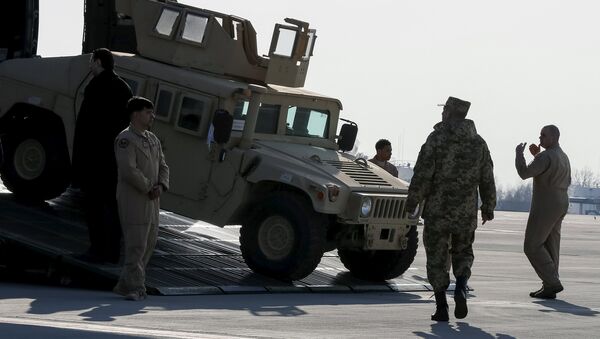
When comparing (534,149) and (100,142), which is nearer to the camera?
(100,142)

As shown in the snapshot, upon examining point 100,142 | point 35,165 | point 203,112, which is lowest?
point 35,165

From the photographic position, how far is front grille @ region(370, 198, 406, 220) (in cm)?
1656

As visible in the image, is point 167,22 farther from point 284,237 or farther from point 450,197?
point 450,197

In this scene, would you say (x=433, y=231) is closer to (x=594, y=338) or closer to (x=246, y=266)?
(x=594, y=338)

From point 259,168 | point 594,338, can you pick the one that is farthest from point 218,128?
point 594,338

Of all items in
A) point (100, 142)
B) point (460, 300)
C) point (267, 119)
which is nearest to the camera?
point (460, 300)

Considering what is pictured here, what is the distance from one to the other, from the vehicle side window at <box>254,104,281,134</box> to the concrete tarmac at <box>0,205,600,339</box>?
2380mm

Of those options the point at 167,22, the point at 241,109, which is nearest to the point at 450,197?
the point at 241,109

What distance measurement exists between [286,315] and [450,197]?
169cm

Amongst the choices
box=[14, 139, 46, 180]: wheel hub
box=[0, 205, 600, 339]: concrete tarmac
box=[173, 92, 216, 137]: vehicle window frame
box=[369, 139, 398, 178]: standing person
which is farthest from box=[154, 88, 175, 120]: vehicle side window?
box=[369, 139, 398, 178]: standing person

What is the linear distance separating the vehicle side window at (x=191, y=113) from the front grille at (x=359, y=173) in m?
1.50

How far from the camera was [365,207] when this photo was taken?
1636 centimetres

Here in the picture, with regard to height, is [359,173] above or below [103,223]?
above

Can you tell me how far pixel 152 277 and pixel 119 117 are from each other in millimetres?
1594
